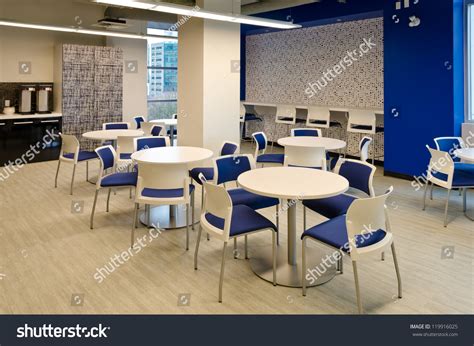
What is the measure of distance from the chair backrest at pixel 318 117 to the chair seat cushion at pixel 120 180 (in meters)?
4.98

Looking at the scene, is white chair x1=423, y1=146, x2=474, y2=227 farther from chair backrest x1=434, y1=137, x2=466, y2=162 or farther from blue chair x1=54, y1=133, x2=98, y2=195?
blue chair x1=54, y1=133, x2=98, y2=195

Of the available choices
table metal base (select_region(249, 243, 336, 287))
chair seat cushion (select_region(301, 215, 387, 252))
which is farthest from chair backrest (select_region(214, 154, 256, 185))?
chair seat cushion (select_region(301, 215, 387, 252))

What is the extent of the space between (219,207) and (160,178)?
3.84 feet

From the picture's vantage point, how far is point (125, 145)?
227 inches

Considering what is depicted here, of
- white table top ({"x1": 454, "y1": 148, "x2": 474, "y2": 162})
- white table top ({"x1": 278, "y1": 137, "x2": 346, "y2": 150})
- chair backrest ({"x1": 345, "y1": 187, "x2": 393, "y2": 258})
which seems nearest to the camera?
chair backrest ({"x1": 345, "y1": 187, "x2": 393, "y2": 258})

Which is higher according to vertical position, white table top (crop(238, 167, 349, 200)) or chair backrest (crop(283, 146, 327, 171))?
chair backrest (crop(283, 146, 327, 171))

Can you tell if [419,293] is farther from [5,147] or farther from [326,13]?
[5,147]

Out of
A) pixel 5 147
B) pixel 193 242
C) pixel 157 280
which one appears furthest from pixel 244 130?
pixel 157 280

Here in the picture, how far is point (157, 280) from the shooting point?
3396 mm

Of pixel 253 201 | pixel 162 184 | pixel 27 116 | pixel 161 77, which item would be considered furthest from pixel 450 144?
pixel 161 77

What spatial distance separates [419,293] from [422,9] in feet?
16.3

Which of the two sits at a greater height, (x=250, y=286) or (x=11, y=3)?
(x=11, y=3)

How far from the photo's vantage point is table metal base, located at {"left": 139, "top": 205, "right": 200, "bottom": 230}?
4.73 meters

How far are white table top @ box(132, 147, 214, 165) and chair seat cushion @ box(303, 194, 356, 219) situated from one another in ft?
4.33
